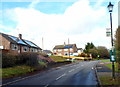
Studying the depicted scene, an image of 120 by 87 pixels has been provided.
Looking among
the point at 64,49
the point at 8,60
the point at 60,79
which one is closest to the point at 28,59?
the point at 8,60

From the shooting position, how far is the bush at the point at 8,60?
73.0 ft

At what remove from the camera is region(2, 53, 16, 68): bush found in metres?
22.2

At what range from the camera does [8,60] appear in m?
22.9

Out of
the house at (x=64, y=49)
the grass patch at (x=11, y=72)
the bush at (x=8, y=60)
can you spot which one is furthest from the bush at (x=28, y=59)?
the house at (x=64, y=49)

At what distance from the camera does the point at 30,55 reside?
86.1 ft

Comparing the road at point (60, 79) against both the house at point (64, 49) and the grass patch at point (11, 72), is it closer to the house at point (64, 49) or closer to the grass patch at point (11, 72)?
the grass patch at point (11, 72)

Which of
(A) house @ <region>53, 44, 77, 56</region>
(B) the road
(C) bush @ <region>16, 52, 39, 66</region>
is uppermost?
(A) house @ <region>53, 44, 77, 56</region>

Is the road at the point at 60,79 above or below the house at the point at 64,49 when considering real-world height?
below

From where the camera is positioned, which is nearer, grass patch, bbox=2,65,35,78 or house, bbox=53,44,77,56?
grass patch, bbox=2,65,35,78

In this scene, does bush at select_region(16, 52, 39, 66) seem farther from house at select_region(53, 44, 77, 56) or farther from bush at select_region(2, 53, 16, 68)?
house at select_region(53, 44, 77, 56)

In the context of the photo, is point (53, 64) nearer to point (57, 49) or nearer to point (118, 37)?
point (118, 37)

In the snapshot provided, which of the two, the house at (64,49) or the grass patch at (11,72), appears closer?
the grass patch at (11,72)

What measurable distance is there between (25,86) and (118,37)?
43.9 feet

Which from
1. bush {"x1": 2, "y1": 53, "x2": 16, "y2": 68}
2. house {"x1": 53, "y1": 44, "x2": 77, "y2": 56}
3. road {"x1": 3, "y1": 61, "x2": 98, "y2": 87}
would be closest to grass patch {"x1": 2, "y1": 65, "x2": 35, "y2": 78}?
bush {"x1": 2, "y1": 53, "x2": 16, "y2": 68}
